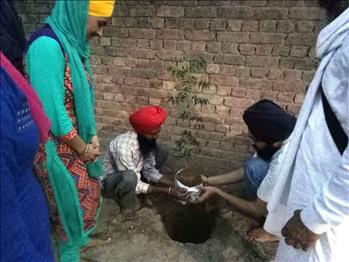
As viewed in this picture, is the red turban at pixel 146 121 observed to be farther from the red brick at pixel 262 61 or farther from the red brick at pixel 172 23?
the red brick at pixel 262 61

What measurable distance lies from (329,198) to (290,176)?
35 cm

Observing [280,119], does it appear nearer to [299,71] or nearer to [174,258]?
[299,71]

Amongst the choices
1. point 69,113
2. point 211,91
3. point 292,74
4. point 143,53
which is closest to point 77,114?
point 69,113

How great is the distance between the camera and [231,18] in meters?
2.73

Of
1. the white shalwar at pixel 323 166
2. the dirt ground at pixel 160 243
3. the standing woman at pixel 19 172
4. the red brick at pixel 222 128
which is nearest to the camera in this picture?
the standing woman at pixel 19 172

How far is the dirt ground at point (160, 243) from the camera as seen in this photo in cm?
230

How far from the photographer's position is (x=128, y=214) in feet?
8.84

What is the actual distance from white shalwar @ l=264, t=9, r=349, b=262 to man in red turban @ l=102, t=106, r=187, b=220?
4.05ft

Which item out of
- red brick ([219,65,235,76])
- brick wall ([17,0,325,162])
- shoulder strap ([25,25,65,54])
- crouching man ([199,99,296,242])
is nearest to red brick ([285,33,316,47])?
brick wall ([17,0,325,162])

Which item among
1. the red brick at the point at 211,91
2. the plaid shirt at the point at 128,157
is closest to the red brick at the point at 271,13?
the red brick at the point at 211,91

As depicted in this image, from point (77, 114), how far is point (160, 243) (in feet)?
3.90

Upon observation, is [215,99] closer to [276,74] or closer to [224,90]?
[224,90]

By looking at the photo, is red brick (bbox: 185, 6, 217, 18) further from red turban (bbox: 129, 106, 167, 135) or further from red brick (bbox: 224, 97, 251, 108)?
red turban (bbox: 129, 106, 167, 135)

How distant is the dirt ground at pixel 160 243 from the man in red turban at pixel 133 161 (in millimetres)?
133
